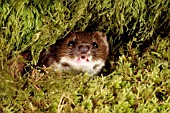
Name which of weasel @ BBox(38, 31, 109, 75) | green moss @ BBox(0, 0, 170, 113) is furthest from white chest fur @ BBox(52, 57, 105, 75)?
green moss @ BBox(0, 0, 170, 113)

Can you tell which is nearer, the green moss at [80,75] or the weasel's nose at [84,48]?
the green moss at [80,75]

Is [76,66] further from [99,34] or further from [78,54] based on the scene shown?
[99,34]

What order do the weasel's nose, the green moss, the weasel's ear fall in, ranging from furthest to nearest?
1. the weasel's ear
2. the weasel's nose
3. the green moss

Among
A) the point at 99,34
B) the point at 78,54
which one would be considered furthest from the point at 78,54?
the point at 99,34

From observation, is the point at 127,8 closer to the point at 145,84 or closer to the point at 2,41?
the point at 145,84

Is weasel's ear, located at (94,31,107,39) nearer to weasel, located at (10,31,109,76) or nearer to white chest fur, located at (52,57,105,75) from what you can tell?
weasel, located at (10,31,109,76)

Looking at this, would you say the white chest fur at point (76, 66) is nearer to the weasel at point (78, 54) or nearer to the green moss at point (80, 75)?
the weasel at point (78, 54)

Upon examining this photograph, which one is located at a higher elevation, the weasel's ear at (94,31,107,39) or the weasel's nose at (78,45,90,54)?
the weasel's ear at (94,31,107,39)

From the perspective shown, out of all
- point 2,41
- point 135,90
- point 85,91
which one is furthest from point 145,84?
point 2,41

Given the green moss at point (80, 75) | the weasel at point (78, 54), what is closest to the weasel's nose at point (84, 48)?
the weasel at point (78, 54)
